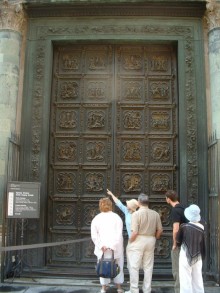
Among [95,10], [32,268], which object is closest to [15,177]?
[32,268]

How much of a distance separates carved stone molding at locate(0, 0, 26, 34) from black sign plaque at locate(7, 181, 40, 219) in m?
3.69

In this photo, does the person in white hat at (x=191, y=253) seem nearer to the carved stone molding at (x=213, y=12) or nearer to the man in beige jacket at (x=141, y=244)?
the man in beige jacket at (x=141, y=244)

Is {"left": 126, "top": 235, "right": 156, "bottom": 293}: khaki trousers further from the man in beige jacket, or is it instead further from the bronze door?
the bronze door

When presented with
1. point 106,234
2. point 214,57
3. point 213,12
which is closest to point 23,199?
point 106,234

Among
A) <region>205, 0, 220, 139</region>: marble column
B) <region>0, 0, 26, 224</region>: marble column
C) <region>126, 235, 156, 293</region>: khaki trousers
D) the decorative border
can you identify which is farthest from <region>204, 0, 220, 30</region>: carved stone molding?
<region>126, 235, 156, 293</region>: khaki trousers

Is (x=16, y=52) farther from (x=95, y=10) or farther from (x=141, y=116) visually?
(x=141, y=116)

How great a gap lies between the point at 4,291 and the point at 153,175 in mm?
4007

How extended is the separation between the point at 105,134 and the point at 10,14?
348 centimetres

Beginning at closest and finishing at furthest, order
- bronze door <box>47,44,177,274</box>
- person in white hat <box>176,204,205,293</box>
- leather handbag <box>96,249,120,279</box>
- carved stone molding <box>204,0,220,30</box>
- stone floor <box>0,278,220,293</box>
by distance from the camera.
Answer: person in white hat <box>176,204,205,293</box>, leather handbag <box>96,249,120,279</box>, stone floor <box>0,278,220,293</box>, carved stone molding <box>204,0,220,30</box>, bronze door <box>47,44,177,274</box>

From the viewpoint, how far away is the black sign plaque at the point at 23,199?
311 inches

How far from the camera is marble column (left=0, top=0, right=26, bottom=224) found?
8.75 meters

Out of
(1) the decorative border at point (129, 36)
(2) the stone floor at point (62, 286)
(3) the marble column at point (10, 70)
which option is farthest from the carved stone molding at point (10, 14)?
(2) the stone floor at point (62, 286)

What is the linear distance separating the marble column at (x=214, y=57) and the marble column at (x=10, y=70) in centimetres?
433

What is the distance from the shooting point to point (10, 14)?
9148 millimetres
